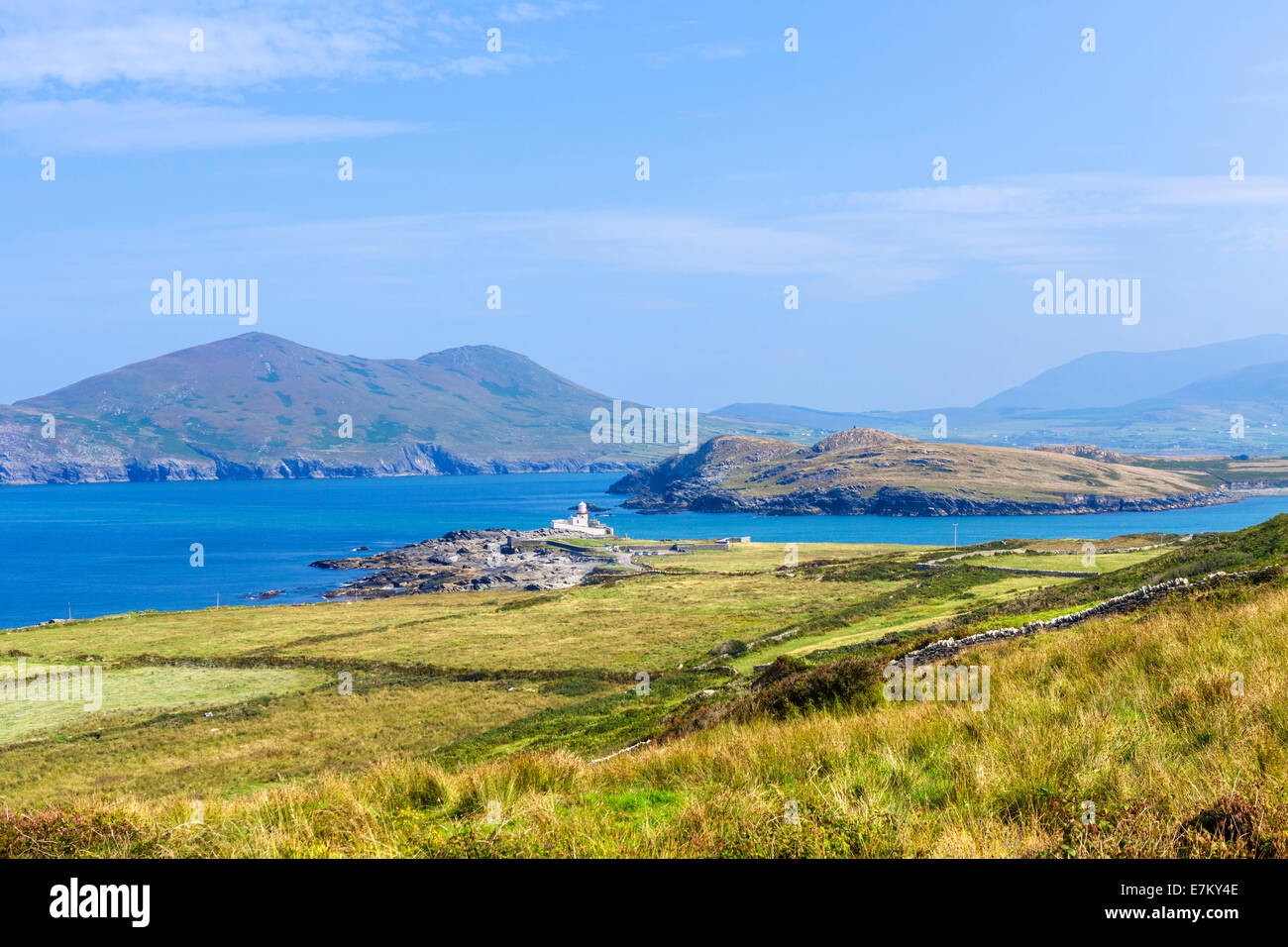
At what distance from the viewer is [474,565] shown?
11650 cm

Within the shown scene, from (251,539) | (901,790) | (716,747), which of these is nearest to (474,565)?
(251,539)

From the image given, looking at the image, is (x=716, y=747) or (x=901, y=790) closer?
(x=901, y=790)

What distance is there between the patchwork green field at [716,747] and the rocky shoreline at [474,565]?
170ft

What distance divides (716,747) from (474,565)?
110061mm

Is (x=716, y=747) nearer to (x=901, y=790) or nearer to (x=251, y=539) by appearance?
(x=901, y=790)

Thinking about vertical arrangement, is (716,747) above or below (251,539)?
above

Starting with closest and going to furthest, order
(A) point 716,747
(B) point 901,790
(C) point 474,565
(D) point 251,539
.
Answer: (B) point 901,790 → (A) point 716,747 → (C) point 474,565 → (D) point 251,539

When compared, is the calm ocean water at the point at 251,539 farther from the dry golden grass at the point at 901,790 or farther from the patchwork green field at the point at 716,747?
the dry golden grass at the point at 901,790

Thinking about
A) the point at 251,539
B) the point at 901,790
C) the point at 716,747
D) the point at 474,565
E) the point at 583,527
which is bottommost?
the point at 474,565

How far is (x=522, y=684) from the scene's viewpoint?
38.5 meters
